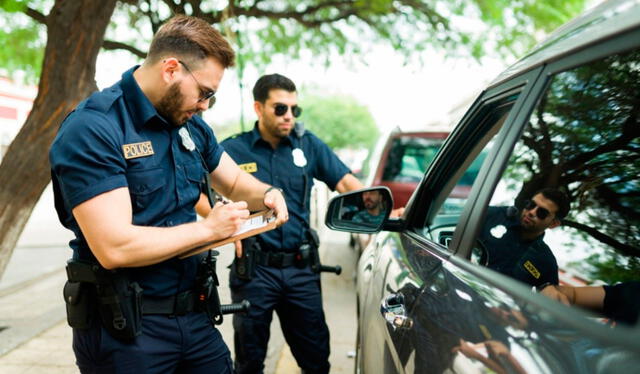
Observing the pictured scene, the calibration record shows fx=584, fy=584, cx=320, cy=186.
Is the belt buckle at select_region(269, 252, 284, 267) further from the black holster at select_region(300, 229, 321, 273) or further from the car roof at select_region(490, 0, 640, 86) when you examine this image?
the car roof at select_region(490, 0, 640, 86)

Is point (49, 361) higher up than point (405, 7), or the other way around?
point (405, 7)

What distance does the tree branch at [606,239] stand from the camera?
1083 mm

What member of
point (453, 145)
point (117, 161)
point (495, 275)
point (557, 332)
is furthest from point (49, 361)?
point (557, 332)

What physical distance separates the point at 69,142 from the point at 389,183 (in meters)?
5.21

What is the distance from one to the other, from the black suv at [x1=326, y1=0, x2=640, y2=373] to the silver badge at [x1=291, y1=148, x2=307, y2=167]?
5.52 feet

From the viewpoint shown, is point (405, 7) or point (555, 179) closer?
point (555, 179)

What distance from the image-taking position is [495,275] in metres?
1.23

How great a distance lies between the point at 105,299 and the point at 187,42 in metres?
0.85

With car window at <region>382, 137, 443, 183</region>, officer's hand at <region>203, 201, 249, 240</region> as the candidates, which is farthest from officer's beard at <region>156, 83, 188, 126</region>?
car window at <region>382, 137, 443, 183</region>

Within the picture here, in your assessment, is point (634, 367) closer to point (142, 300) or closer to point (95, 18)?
point (142, 300)

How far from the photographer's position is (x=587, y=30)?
1.13 meters

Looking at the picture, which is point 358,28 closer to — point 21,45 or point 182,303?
point 21,45

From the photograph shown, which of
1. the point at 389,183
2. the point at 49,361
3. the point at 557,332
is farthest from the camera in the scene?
the point at 389,183

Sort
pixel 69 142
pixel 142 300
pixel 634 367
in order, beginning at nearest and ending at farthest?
pixel 634 367 → pixel 69 142 → pixel 142 300
